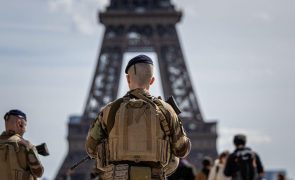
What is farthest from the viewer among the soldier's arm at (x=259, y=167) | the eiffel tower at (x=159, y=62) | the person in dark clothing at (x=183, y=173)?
the eiffel tower at (x=159, y=62)

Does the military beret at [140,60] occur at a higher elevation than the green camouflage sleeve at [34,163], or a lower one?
higher

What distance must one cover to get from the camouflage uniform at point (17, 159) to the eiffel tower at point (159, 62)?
62488 mm

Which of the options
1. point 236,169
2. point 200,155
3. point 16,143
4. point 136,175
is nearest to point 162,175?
point 136,175

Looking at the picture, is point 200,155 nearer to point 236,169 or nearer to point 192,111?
point 192,111

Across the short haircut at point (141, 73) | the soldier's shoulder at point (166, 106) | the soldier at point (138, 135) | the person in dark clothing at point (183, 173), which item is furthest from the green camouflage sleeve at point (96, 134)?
the person in dark clothing at point (183, 173)

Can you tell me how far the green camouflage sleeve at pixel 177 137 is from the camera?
7366 millimetres

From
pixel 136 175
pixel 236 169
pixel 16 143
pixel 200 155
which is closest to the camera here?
pixel 136 175

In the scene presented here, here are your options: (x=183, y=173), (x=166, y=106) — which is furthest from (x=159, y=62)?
(x=166, y=106)

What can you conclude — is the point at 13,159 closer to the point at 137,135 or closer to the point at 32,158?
the point at 32,158

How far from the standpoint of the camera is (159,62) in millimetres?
73438

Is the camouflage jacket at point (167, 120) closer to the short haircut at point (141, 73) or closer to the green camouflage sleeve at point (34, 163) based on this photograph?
the short haircut at point (141, 73)

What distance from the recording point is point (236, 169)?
13.1 meters

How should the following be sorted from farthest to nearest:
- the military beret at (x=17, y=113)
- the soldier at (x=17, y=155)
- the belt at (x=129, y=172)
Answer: the soldier at (x=17, y=155) → the military beret at (x=17, y=113) → the belt at (x=129, y=172)

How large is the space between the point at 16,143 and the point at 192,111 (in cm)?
6413
